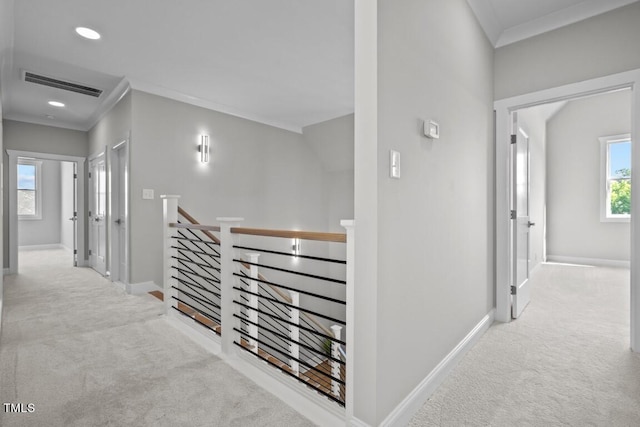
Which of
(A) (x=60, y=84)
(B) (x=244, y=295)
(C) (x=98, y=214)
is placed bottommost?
(B) (x=244, y=295)

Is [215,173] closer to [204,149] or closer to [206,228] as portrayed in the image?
[204,149]

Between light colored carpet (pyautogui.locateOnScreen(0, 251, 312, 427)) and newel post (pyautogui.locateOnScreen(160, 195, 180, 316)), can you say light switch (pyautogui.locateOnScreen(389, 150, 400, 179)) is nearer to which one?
light colored carpet (pyautogui.locateOnScreen(0, 251, 312, 427))

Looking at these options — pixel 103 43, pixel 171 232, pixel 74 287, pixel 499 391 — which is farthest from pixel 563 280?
pixel 74 287

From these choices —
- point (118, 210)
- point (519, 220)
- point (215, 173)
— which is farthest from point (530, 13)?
point (118, 210)

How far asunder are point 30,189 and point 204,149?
640 cm

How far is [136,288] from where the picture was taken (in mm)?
3703

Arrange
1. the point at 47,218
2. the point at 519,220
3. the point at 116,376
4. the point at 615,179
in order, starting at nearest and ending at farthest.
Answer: the point at 116,376 → the point at 519,220 → the point at 615,179 → the point at 47,218

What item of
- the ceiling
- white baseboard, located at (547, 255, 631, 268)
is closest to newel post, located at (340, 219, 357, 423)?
the ceiling

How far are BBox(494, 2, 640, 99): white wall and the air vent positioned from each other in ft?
15.0

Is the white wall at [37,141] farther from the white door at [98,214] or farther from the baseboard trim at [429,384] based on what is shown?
the baseboard trim at [429,384]

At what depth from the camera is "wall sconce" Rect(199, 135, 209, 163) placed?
426 centimetres

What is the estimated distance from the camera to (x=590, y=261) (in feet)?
18.5

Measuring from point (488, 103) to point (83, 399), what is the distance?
343 cm

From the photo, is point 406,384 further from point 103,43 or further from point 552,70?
point 103,43
